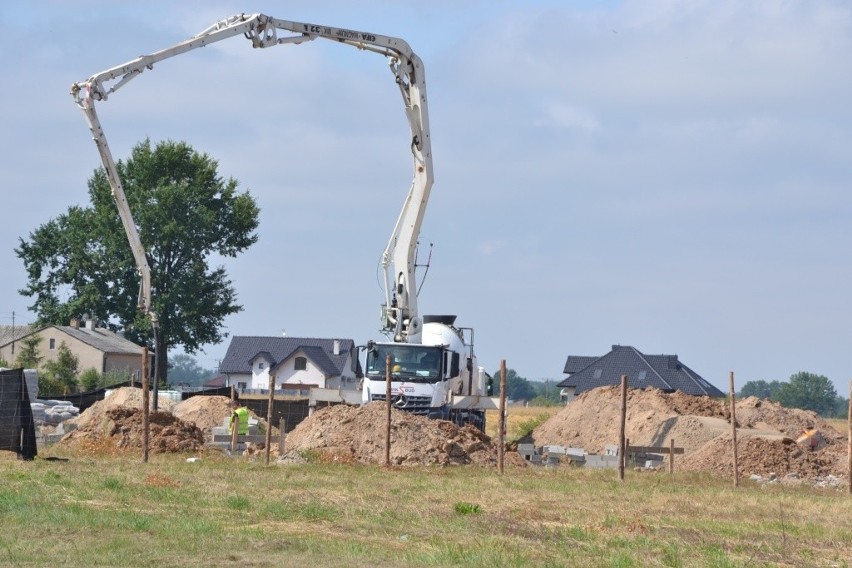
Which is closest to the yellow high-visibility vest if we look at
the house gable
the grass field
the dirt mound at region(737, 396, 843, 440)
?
the grass field

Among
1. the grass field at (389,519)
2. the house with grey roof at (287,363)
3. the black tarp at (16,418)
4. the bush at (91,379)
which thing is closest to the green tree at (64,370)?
the bush at (91,379)

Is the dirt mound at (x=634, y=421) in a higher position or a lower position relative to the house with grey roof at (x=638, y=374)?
lower

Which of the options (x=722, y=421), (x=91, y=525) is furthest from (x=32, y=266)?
(x=91, y=525)

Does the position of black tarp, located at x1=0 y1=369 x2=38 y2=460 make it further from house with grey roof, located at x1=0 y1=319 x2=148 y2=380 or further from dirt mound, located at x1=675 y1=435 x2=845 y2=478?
house with grey roof, located at x1=0 y1=319 x2=148 y2=380

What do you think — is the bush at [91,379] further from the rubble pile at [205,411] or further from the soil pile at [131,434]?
the soil pile at [131,434]

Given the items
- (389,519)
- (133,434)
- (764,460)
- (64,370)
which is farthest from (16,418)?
(64,370)

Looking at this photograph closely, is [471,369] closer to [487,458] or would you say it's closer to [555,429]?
[555,429]

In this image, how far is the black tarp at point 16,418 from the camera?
25375 mm

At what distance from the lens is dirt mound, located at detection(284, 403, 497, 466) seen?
28.3 meters

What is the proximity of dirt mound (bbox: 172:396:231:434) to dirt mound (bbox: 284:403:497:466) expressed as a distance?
1235 cm

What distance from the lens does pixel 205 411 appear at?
4334 centimetres

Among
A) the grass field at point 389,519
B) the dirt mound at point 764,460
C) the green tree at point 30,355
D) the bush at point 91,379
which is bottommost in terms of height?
the grass field at point 389,519

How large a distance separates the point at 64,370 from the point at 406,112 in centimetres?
4092

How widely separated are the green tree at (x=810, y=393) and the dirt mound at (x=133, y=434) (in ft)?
454
